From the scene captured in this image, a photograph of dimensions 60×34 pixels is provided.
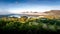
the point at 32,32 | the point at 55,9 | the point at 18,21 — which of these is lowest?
the point at 32,32

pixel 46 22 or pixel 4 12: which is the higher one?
pixel 4 12

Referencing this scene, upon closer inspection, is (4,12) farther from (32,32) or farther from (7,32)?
(32,32)

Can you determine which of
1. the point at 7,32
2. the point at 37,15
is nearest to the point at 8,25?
the point at 7,32

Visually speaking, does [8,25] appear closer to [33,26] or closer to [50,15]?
[33,26]

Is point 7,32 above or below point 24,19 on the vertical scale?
below

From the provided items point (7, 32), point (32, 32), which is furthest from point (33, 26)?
point (7, 32)
